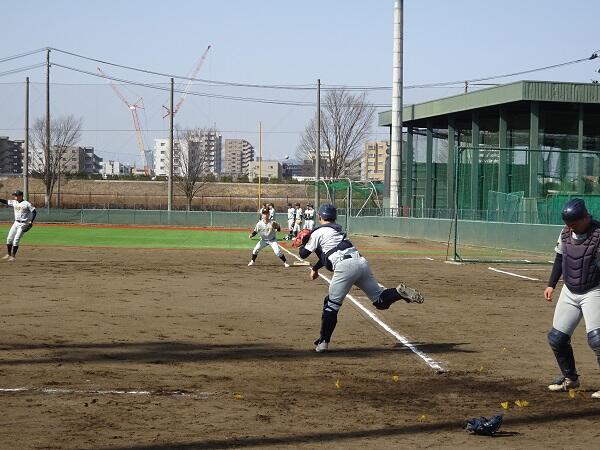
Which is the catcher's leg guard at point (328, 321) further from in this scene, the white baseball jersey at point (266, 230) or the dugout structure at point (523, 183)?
the dugout structure at point (523, 183)

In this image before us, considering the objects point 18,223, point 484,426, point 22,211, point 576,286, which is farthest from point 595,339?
point 22,211

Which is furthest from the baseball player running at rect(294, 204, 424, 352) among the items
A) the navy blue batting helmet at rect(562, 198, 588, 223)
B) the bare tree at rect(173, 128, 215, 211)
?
the bare tree at rect(173, 128, 215, 211)

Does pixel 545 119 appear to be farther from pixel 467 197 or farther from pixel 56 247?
pixel 56 247

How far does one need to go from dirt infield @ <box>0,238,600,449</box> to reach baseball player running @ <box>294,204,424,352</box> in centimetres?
45

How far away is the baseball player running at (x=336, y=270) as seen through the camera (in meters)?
11.1

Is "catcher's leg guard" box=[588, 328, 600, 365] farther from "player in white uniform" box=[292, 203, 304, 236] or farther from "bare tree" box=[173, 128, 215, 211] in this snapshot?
"bare tree" box=[173, 128, 215, 211]

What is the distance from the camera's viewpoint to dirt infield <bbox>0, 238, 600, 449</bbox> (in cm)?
695

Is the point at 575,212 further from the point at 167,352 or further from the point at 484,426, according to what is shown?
the point at 167,352

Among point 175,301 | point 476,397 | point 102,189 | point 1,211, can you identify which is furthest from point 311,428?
point 102,189

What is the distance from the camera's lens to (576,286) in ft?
28.6

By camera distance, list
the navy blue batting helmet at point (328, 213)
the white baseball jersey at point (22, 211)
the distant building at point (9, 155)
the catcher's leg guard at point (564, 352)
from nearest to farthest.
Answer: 1. the catcher's leg guard at point (564, 352)
2. the navy blue batting helmet at point (328, 213)
3. the white baseball jersey at point (22, 211)
4. the distant building at point (9, 155)

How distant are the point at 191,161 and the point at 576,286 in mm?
89332

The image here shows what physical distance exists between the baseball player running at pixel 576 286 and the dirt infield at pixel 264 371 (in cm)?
41

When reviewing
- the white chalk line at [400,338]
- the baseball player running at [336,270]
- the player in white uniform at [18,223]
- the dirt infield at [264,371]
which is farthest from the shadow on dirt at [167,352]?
the player in white uniform at [18,223]
